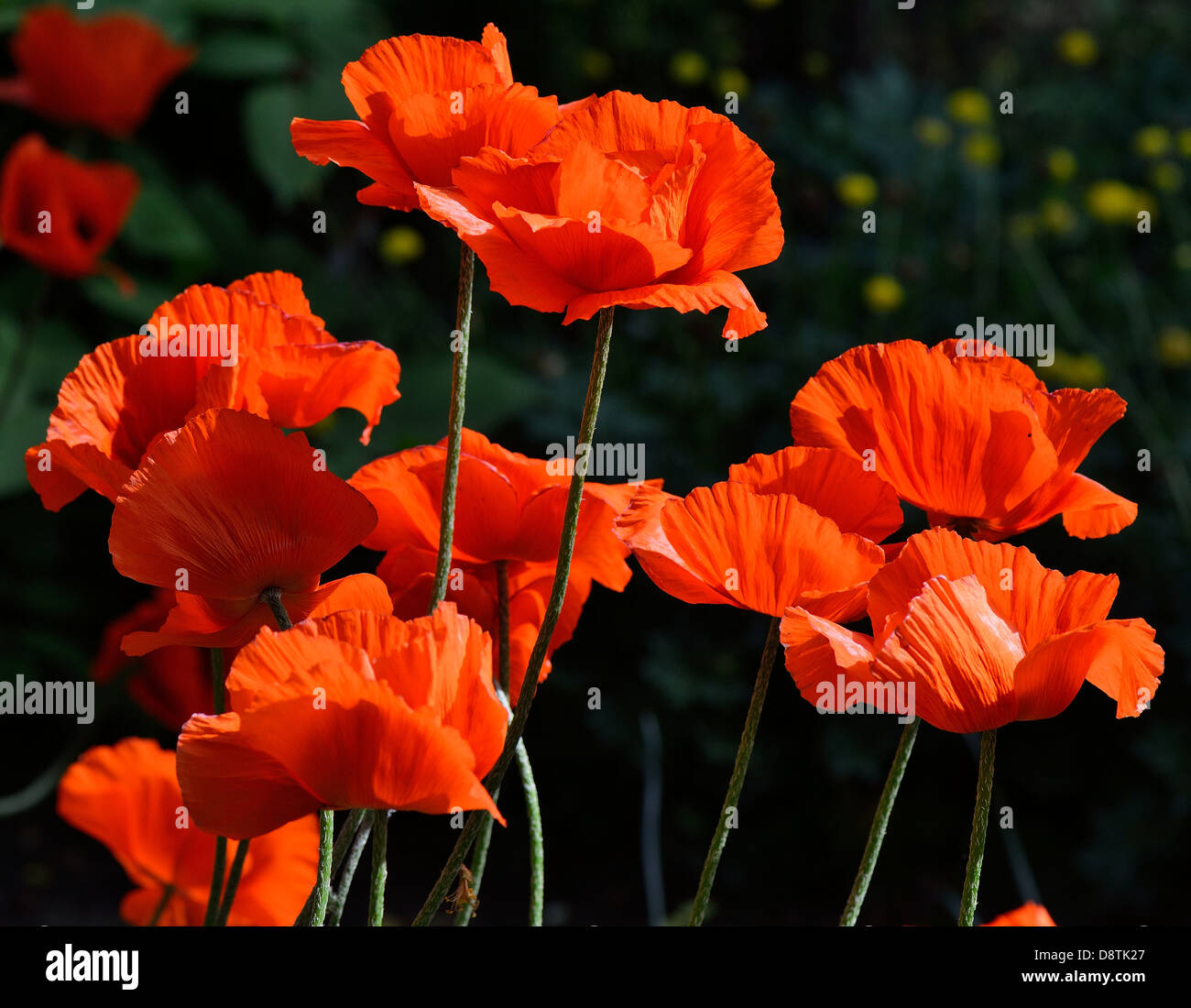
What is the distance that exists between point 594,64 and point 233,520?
1.82 meters

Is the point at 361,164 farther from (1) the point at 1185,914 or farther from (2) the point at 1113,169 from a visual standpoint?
(2) the point at 1113,169

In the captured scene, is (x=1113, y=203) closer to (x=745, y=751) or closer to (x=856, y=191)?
(x=856, y=191)

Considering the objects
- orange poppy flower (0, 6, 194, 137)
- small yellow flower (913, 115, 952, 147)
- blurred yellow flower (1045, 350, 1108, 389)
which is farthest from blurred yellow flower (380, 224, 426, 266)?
blurred yellow flower (1045, 350, 1108, 389)

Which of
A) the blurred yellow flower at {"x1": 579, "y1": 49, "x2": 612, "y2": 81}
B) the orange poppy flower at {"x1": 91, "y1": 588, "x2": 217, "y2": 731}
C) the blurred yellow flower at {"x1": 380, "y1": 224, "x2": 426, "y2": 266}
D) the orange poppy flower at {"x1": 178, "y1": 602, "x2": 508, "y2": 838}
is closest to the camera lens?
the orange poppy flower at {"x1": 178, "y1": 602, "x2": 508, "y2": 838}

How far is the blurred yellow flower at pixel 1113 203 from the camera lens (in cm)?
170

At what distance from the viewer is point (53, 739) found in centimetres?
176

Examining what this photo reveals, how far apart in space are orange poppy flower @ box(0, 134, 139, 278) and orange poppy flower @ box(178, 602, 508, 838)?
1.04 m

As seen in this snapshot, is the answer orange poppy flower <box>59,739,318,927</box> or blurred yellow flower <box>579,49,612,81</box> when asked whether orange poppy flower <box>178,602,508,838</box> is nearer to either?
orange poppy flower <box>59,739,318,927</box>

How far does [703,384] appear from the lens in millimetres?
1664

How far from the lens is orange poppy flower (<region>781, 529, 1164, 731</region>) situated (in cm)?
25

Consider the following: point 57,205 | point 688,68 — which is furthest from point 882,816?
point 688,68
